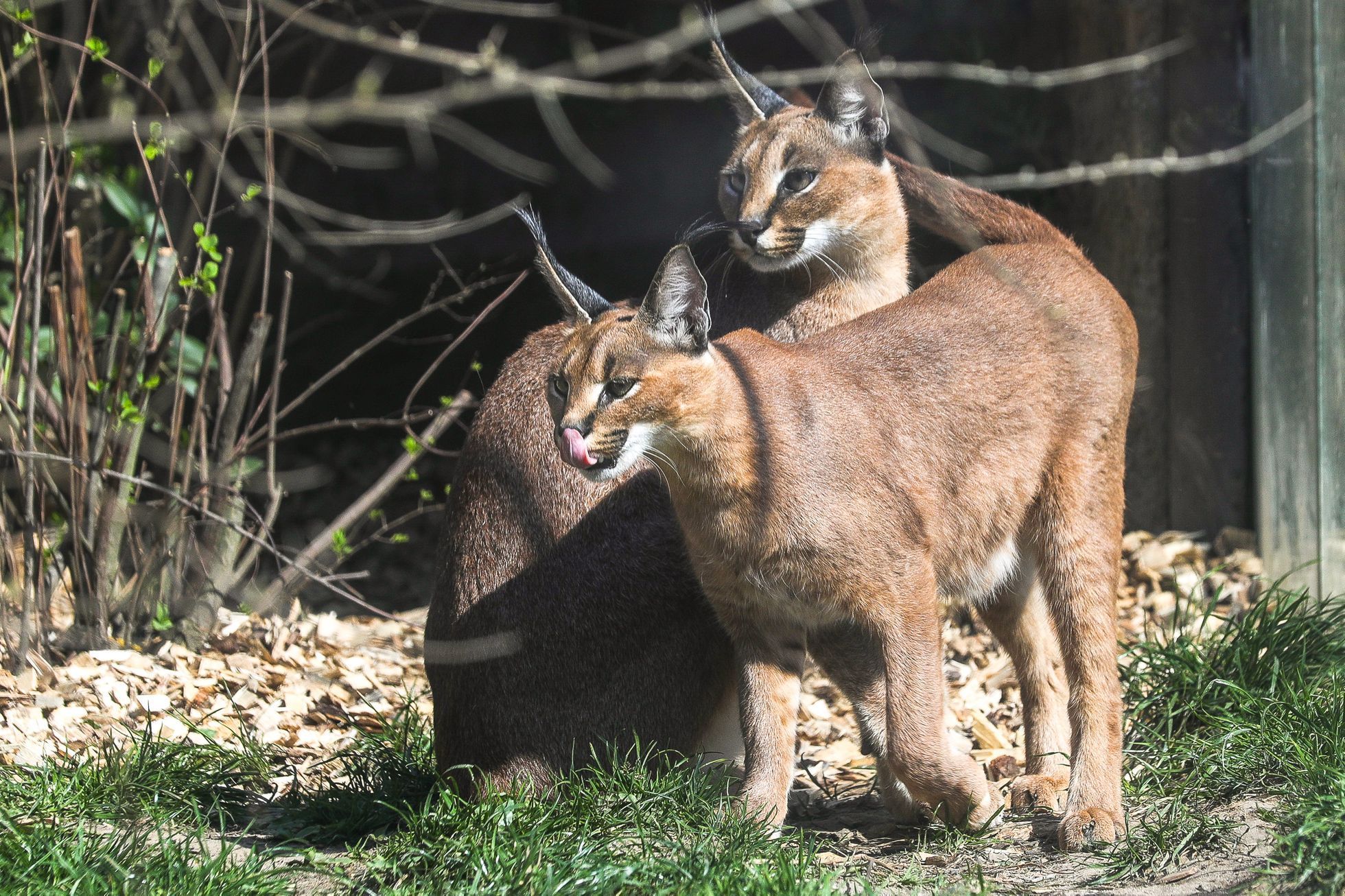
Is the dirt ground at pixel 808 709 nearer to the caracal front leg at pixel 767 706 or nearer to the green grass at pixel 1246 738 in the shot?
the green grass at pixel 1246 738

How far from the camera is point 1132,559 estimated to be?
676cm

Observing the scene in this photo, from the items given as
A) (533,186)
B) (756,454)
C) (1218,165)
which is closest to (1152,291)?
(1218,165)

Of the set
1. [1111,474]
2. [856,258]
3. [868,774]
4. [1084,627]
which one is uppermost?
[856,258]

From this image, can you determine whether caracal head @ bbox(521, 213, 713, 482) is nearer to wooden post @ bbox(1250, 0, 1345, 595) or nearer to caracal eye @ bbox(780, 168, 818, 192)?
caracal eye @ bbox(780, 168, 818, 192)

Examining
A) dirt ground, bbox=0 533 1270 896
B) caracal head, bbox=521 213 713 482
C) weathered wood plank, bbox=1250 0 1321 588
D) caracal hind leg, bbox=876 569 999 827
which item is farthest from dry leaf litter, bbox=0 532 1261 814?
caracal head, bbox=521 213 713 482

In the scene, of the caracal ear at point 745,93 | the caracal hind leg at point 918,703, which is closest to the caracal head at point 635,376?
the caracal hind leg at point 918,703

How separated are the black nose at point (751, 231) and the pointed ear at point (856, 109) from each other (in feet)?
1.90

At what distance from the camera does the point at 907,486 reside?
4012 mm

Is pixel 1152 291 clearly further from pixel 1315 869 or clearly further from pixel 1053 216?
pixel 1315 869

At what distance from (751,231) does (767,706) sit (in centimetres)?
165

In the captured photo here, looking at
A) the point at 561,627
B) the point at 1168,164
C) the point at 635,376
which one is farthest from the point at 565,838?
the point at 1168,164

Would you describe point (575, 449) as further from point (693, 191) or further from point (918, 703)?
point (693, 191)

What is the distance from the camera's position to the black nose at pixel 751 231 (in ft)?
15.3

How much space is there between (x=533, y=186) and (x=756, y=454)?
22.8ft
